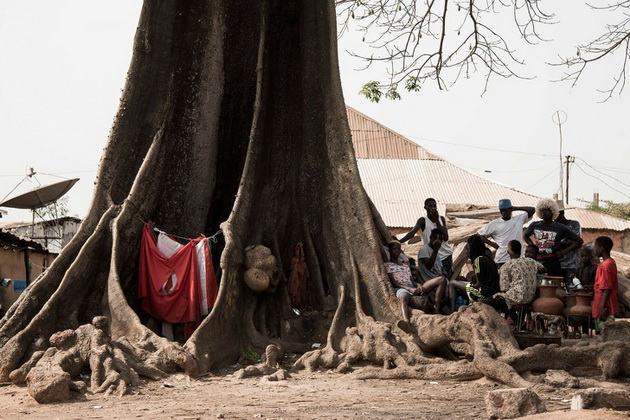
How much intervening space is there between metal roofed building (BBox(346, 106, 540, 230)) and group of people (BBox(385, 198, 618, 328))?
12.7 meters

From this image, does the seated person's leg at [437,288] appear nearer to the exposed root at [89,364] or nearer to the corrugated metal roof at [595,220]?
the exposed root at [89,364]

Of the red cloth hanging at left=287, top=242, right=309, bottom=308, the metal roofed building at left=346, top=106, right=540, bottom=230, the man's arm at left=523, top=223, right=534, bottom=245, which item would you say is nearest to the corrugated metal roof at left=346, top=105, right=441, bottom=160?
the metal roofed building at left=346, top=106, right=540, bottom=230

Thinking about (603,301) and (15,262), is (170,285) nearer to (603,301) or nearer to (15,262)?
(603,301)

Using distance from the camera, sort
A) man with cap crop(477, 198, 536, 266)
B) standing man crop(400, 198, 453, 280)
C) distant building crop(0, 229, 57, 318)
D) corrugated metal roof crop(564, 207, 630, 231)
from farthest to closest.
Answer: corrugated metal roof crop(564, 207, 630, 231), distant building crop(0, 229, 57, 318), man with cap crop(477, 198, 536, 266), standing man crop(400, 198, 453, 280)

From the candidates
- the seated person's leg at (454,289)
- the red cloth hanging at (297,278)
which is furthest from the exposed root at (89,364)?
the seated person's leg at (454,289)

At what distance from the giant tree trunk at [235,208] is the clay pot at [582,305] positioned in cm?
171

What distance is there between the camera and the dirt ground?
21.1ft

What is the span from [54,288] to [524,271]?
16.0ft

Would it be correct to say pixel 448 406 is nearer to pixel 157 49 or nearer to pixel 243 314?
pixel 243 314

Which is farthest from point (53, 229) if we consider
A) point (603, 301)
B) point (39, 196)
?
point (603, 301)

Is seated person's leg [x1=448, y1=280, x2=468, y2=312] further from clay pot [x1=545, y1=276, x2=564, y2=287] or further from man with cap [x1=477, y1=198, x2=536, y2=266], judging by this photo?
man with cap [x1=477, y1=198, x2=536, y2=266]

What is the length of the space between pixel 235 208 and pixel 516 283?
3.10m

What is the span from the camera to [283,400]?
697cm

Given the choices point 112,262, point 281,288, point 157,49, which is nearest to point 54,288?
point 112,262
